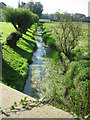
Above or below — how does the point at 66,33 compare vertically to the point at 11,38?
above

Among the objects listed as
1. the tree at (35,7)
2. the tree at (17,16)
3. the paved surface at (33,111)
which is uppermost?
the tree at (35,7)

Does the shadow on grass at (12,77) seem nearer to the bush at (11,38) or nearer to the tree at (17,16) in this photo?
the bush at (11,38)

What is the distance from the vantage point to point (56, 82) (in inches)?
432

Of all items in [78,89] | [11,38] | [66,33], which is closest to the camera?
[78,89]

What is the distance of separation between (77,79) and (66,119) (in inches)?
275

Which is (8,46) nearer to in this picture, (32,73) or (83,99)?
(32,73)

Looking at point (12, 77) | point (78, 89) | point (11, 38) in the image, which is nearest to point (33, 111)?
point (78, 89)

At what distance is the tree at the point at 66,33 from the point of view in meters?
18.0

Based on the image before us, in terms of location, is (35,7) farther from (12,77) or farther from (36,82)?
(12,77)

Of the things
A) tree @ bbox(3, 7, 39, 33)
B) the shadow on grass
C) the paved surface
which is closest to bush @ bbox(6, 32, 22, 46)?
the shadow on grass

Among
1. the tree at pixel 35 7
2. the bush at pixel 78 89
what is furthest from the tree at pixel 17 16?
the tree at pixel 35 7

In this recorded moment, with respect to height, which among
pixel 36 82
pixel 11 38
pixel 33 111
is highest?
pixel 11 38

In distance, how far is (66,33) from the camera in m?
18.7

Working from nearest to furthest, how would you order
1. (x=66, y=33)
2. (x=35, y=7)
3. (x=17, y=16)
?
(x=66, y=33) < (x=17, y=16) < (x=35, y=7)
